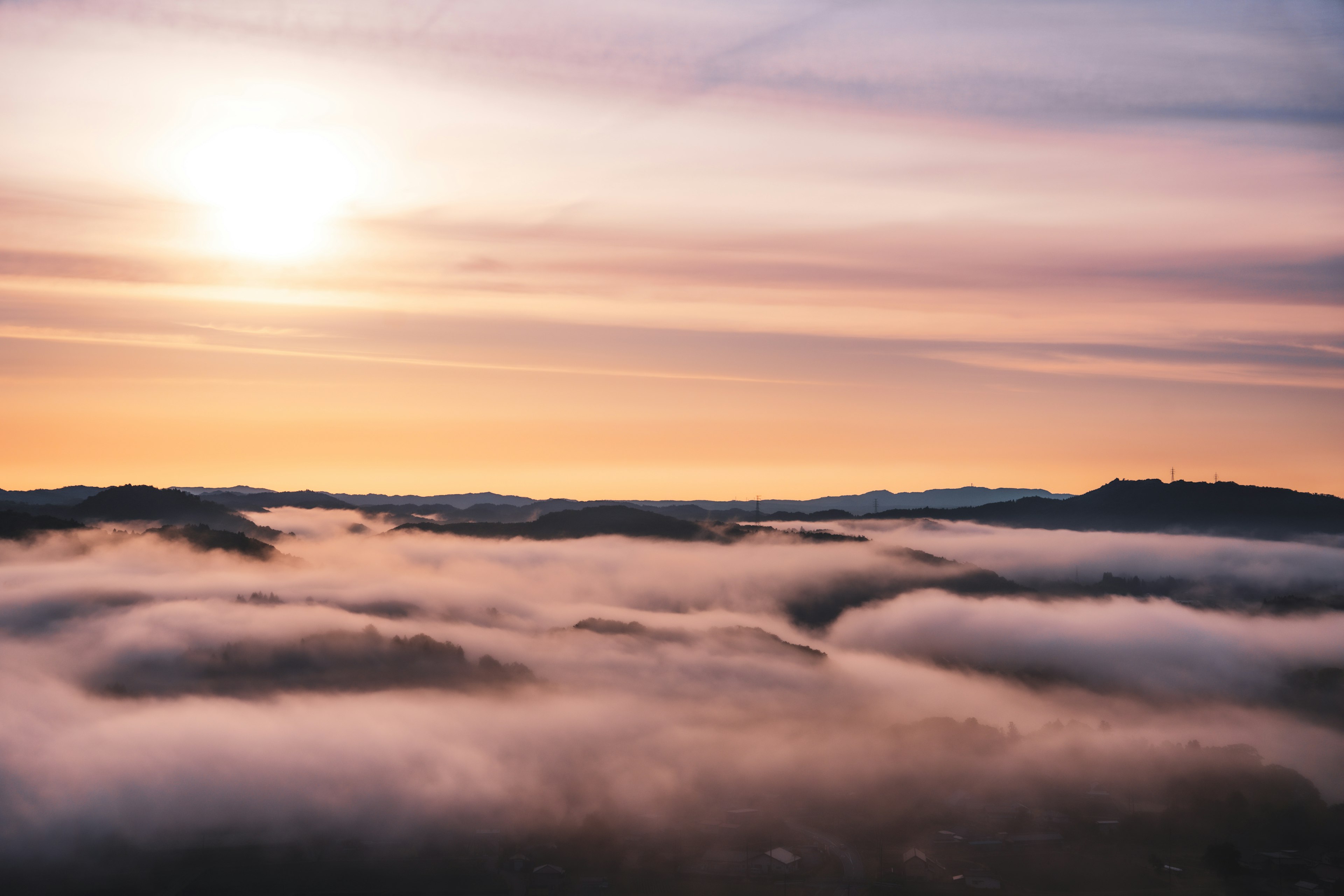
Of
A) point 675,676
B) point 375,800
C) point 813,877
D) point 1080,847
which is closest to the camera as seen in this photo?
point 813,877

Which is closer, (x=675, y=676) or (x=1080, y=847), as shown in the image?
(x=1080, y=847)

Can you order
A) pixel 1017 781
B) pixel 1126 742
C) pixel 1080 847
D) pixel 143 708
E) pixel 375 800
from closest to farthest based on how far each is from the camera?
pixel 1080 847 → pixel 375 800 → pixel 1017 781 → pixel 1126 742 → pixel 143 708

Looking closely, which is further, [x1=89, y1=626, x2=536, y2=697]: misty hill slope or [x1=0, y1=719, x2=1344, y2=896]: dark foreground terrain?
[x1=89, y1=626, x2=536, y2=697]: misty hill slope

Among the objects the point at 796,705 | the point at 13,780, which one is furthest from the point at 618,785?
the point at 13,780

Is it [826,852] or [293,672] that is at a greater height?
[293,672]

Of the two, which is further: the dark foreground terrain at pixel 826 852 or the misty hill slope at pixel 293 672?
the misty hill slope at pixel 293 672

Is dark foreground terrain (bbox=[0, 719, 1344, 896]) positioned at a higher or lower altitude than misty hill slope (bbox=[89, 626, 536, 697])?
lower

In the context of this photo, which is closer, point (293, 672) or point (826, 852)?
point (826, 852)

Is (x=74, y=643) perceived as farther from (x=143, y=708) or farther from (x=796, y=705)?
(x=796, y=705)

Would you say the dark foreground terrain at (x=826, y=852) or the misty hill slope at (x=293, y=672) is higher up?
the misty hill slope at (x=293, y=672)

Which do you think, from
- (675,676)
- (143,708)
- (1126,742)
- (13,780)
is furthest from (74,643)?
(1126,742)
